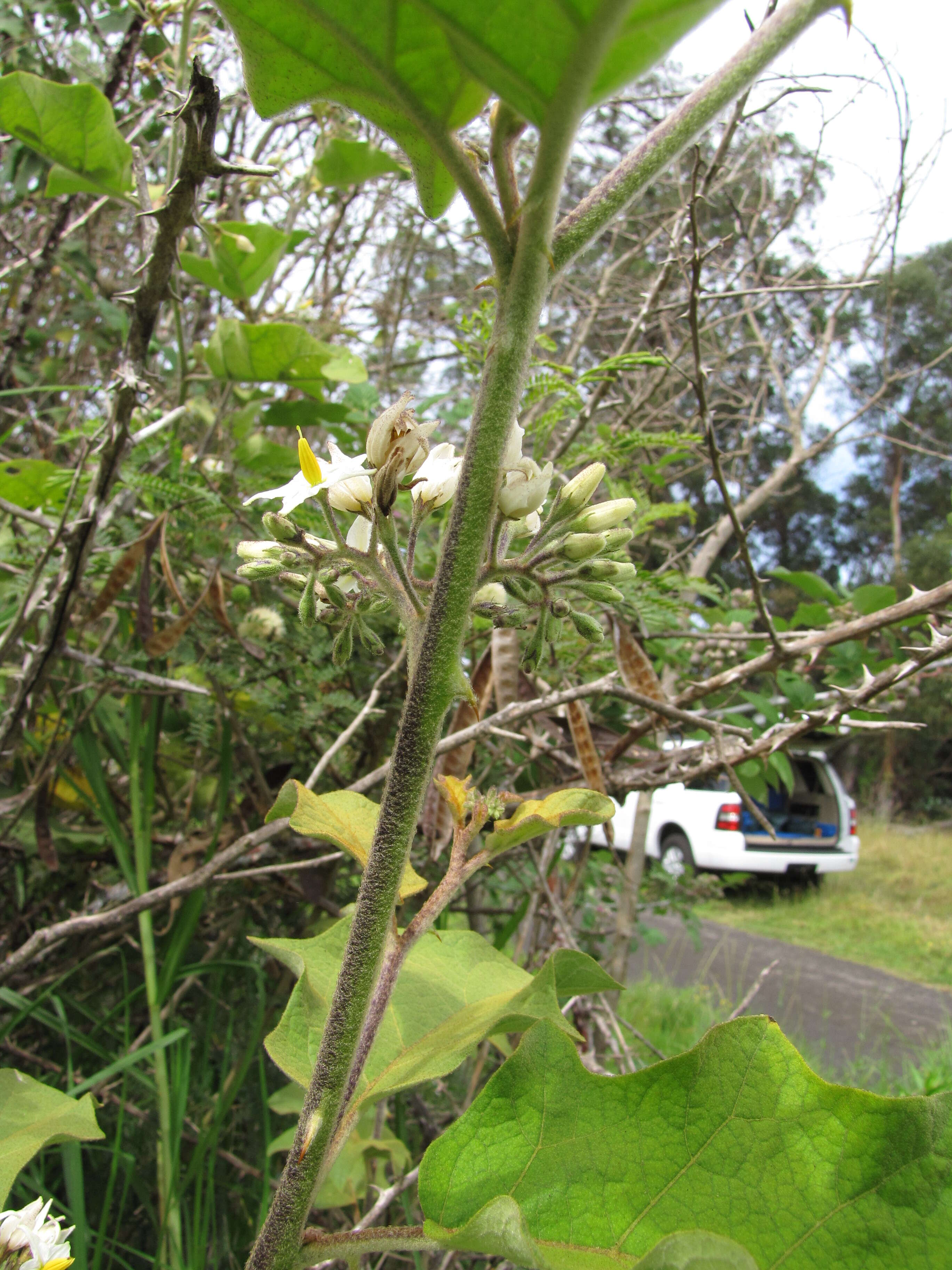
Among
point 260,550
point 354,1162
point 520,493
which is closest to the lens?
point 520,493

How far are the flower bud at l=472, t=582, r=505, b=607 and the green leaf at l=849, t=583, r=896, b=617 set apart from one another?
4.42 feet

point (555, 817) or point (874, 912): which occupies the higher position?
point (555, 817)

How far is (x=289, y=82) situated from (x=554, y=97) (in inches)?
8.1

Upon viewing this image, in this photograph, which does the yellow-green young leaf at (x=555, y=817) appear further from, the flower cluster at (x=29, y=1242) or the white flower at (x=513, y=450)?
the flower cluster at (x=29, y=1242)

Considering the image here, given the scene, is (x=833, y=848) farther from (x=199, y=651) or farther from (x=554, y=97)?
(x=554, y=97)

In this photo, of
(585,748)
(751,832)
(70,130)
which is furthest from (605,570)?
(751,832)

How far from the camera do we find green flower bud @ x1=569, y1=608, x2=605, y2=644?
0.80m

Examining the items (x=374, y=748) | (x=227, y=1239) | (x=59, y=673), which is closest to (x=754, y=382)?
(x=374, y=748)

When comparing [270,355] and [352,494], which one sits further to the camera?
[270,355]

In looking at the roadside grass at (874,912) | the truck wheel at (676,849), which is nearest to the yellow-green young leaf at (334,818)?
the roadside grass at (874,912)

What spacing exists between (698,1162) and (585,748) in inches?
32.6

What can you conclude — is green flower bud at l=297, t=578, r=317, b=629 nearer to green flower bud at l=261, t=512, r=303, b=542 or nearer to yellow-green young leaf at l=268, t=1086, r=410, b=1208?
green flower bud at l=261, t=512, r=303, b=542

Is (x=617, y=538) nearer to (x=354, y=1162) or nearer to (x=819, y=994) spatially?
(x=354, y=1162)

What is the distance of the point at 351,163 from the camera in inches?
86.8
